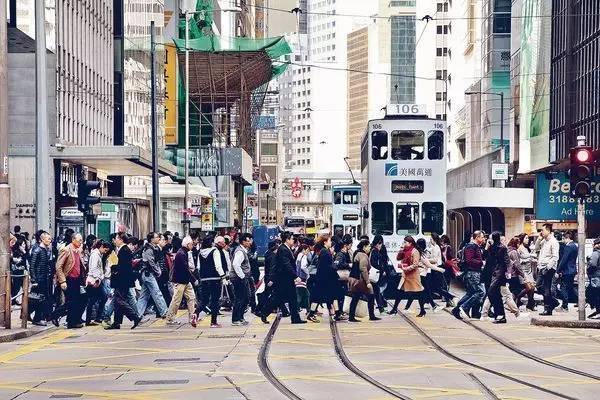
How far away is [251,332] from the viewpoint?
22344 mm

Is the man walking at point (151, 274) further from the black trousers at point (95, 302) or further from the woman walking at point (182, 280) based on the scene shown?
the woman walking at point (182, 280)

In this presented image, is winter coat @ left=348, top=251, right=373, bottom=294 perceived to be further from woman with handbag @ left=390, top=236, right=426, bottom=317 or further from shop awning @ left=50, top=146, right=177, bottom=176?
shop awning @ left=50, top=146, right=177, bottom=176

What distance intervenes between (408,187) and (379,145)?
1.32 meters

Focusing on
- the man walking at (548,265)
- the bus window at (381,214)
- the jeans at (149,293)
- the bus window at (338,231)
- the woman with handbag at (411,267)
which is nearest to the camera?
the jeans at (149,293)

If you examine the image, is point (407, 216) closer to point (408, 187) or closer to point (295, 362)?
point (408, 187)

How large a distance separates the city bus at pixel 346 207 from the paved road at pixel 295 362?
33047 millimetres

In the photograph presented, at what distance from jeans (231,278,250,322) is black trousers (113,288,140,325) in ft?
6.00

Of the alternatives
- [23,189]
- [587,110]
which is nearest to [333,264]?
[23,189]

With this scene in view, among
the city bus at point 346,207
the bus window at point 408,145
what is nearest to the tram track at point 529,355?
the bus window at point 408,145

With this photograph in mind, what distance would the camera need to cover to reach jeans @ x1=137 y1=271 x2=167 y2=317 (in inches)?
981

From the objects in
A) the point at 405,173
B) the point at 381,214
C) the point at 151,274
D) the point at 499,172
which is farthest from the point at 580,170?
the point at 499,172

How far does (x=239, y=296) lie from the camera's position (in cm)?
2412

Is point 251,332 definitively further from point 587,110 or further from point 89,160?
point 587,110

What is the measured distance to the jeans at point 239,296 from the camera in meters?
23.8
